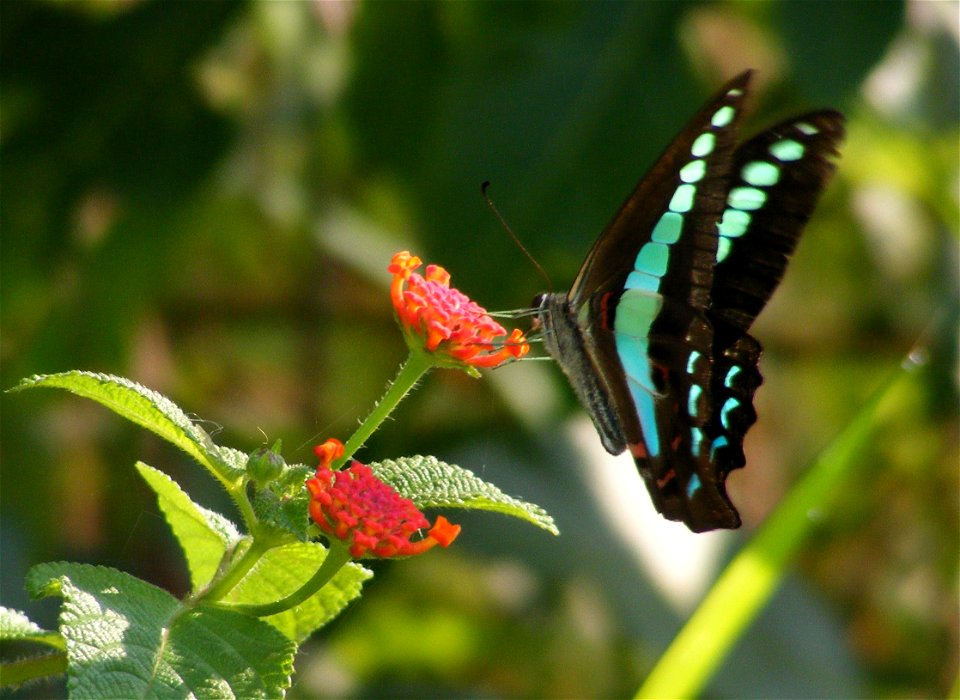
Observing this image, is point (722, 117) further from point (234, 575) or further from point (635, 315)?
point (234, 575)

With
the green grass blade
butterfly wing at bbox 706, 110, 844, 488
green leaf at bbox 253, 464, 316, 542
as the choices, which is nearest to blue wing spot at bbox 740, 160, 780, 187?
butterfly wing at bbox 706, 110, 844, 488

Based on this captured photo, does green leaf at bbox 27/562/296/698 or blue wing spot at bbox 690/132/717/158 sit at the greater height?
blue wing spot at bbox 690/132/717/158

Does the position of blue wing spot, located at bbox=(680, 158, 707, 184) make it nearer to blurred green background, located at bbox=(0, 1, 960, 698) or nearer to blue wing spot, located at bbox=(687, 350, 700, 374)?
blue wing spot, located at bbox=(687, 350, 700, 374)

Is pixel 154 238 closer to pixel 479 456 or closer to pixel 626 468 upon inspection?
pixel 479 456

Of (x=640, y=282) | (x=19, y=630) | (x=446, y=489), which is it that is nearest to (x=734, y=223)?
(x=640, y=282)

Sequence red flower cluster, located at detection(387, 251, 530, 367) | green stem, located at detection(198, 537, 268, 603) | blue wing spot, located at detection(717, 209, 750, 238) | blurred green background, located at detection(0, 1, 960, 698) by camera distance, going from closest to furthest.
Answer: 1. green stem, located at detection(198, 537, 268, 603)
2. red flower cluster, located at detection(387, 251, 530, 367)
3. blue wing spot, located at detection(717, 209, 750, 238)
4. blurred green background, located at detection(0, 1, 960, 698)

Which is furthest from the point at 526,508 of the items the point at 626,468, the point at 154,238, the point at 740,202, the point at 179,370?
the point at 179,370
